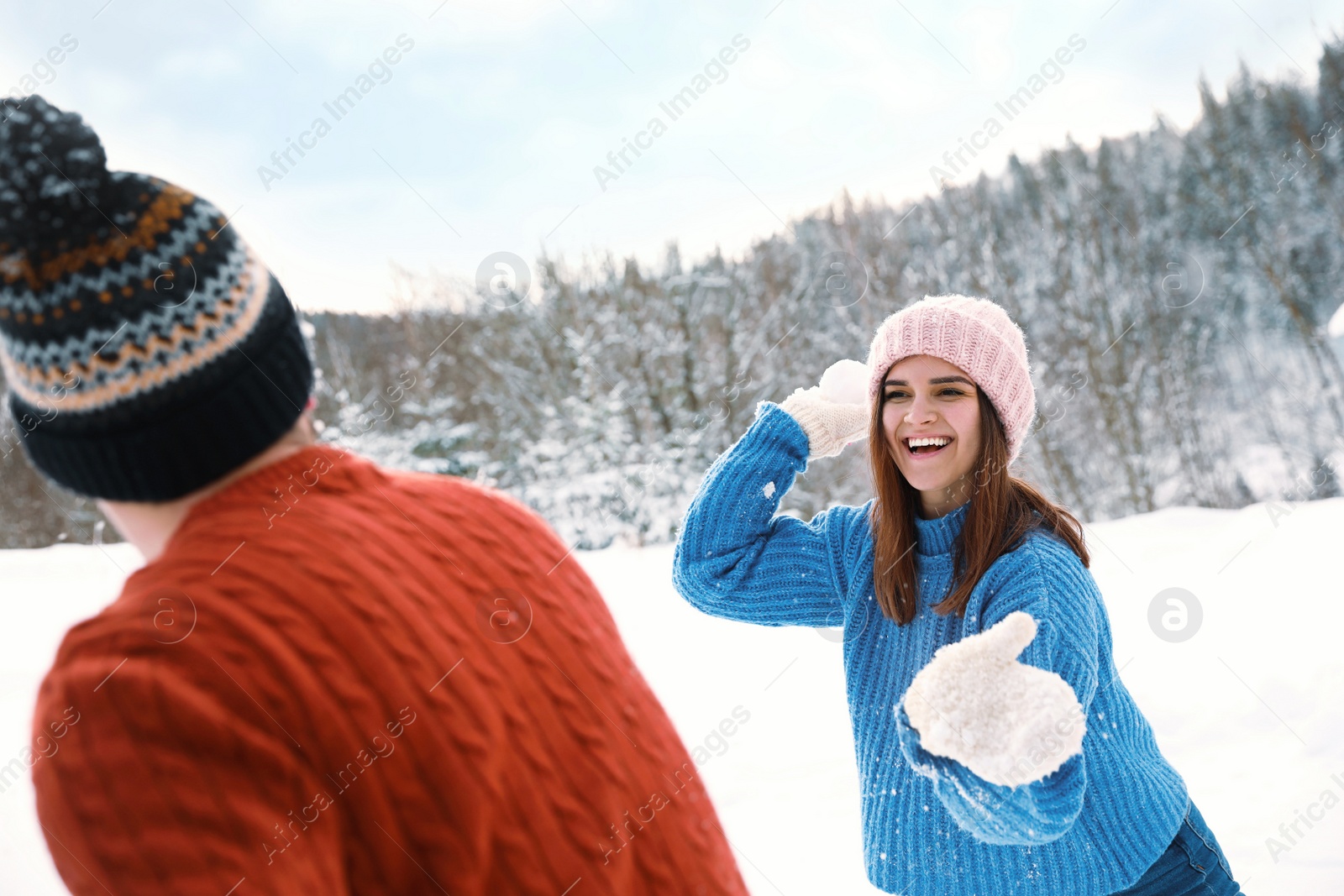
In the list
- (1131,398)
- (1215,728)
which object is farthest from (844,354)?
(1215,728)

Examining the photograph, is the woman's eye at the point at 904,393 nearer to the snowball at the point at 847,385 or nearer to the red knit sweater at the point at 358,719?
the snowball at the point at 847,385

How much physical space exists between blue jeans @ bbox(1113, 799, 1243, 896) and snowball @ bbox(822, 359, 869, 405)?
1.14m

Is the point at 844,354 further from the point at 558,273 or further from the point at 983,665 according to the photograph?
the point at 983,665

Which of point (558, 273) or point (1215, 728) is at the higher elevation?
point (558, 273)

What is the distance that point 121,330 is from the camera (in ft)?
2.06

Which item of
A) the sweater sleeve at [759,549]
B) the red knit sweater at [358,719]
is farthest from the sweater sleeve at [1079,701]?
the red knit sweater at [358,719]

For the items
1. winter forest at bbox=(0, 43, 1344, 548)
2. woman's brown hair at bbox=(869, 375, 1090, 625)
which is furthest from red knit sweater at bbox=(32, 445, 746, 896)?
winter forest at bbox=(0, 43, 1344, 548)

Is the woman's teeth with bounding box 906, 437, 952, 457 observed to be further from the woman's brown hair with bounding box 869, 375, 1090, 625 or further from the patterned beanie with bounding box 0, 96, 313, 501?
the patterned beanie with bounding box 0, 96, 313, 501

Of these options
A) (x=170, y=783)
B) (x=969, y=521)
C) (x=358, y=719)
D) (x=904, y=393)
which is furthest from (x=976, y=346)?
(x=170, y=783)

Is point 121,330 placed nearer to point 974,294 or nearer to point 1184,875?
point 1184,875

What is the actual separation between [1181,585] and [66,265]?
18.0 feet

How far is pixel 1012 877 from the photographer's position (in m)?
1.52

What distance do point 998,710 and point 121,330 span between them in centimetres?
118

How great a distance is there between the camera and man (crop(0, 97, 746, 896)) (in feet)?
1.69
